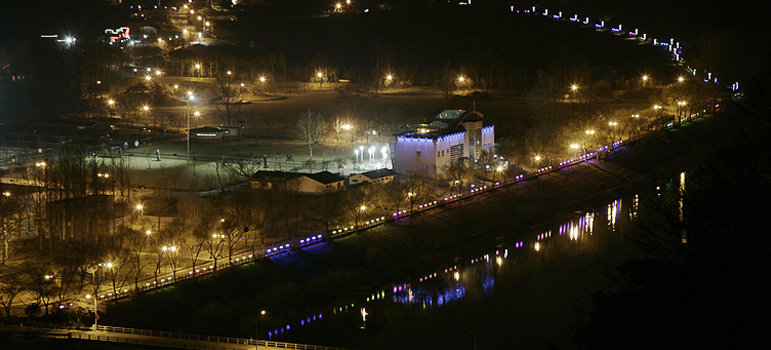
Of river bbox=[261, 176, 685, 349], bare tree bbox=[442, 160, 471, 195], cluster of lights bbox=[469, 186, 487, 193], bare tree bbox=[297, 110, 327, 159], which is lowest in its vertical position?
river bbox=[261, 176, 685, 349]

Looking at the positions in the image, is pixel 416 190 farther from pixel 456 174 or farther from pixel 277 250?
pixel 277 250

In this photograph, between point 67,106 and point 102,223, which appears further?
point 67,106

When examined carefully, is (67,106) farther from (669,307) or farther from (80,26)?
(669,307)

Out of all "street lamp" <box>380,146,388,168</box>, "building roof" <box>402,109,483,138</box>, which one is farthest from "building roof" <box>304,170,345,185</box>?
"building roof" <box>402,109,483,138</box>

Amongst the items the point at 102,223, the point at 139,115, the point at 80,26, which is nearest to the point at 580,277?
the point at 102,223

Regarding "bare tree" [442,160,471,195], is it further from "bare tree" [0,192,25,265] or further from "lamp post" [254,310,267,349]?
"bare tree" [0,192,25,265]

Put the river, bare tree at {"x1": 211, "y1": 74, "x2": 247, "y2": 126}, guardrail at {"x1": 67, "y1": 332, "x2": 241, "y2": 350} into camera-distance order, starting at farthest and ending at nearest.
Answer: bare tree at {"x1": 211, "y1": 74, "x2": 247, "y2": 126}, the river, guardrail at {"x1": 67, "y1": 332, "x2": 241, "y2": 350}
